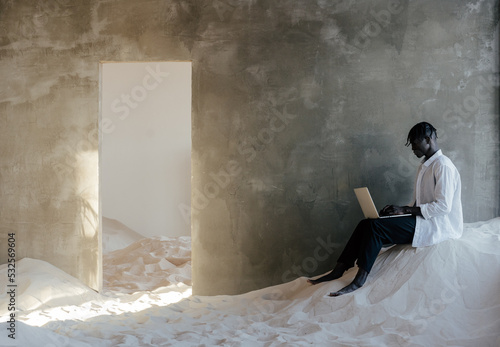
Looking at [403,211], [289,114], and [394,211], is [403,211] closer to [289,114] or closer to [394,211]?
[394,211]

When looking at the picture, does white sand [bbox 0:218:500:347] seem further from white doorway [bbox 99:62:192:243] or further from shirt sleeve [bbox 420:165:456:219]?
white doorway [bbox 99:62:192:243]

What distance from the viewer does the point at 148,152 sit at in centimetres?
949

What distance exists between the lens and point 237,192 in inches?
209

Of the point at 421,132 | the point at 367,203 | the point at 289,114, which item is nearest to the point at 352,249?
the point at 367,203

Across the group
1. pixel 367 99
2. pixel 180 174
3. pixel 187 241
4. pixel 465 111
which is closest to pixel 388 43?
pixel 367 99

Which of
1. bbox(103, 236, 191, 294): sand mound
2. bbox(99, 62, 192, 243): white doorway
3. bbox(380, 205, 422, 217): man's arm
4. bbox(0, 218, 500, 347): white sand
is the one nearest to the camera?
bbox(0, 218, 500, 347): white sand

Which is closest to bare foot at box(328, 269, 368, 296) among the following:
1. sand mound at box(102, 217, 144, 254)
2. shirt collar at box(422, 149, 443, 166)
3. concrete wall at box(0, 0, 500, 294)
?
concrete wall at box(0, 0, 500, 294)

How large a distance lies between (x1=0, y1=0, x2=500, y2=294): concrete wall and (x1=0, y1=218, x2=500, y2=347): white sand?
17.3 inches

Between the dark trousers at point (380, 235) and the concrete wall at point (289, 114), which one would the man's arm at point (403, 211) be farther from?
the concrete wall at point (289, 114)

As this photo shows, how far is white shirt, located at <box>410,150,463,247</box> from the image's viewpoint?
4.28 m

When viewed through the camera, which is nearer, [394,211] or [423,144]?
[394,211]

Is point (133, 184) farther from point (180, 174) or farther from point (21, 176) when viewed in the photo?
point (21, 176)

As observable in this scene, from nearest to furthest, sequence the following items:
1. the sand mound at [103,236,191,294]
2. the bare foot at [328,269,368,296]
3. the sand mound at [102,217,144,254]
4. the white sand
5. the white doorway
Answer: the white sand
the bare foot at [328,269,368,296]
the sand mound at [103,236,191,294]
the sand mound at [102,217,144,254]
the white doorway

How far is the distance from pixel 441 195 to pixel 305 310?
149 centimetres
